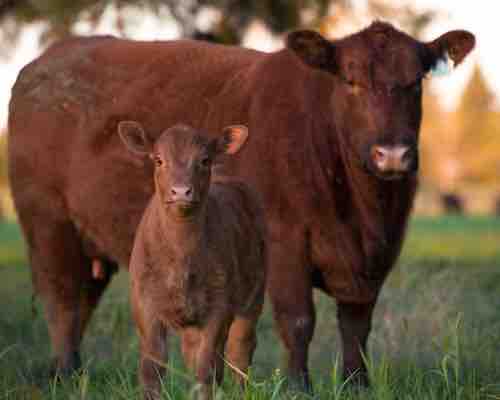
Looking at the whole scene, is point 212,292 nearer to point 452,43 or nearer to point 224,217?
point 224,217

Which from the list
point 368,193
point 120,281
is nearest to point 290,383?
point 368,193

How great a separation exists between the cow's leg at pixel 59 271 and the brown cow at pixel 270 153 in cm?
1

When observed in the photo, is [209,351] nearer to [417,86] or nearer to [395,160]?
[395,160]

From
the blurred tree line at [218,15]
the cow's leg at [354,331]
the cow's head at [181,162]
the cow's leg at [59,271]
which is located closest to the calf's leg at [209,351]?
the cow's head at [181,162]

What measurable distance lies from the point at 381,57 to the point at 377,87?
0.20m

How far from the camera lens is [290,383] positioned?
20.2 feet

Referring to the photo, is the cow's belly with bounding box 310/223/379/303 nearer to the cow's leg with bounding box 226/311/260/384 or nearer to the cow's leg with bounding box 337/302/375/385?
the cow's leg with bounding box 337/302/375/385

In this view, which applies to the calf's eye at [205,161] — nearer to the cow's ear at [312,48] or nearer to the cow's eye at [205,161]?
the cow's eye at [205,161]

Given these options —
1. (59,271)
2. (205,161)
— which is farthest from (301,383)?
(59,271)

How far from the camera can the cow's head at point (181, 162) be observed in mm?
4688

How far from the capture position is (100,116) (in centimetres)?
765

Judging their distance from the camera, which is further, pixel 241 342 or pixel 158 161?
pixel 241 342

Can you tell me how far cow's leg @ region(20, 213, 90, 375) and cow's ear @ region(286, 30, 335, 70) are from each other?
2417 millimetres

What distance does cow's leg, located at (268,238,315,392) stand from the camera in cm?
641
